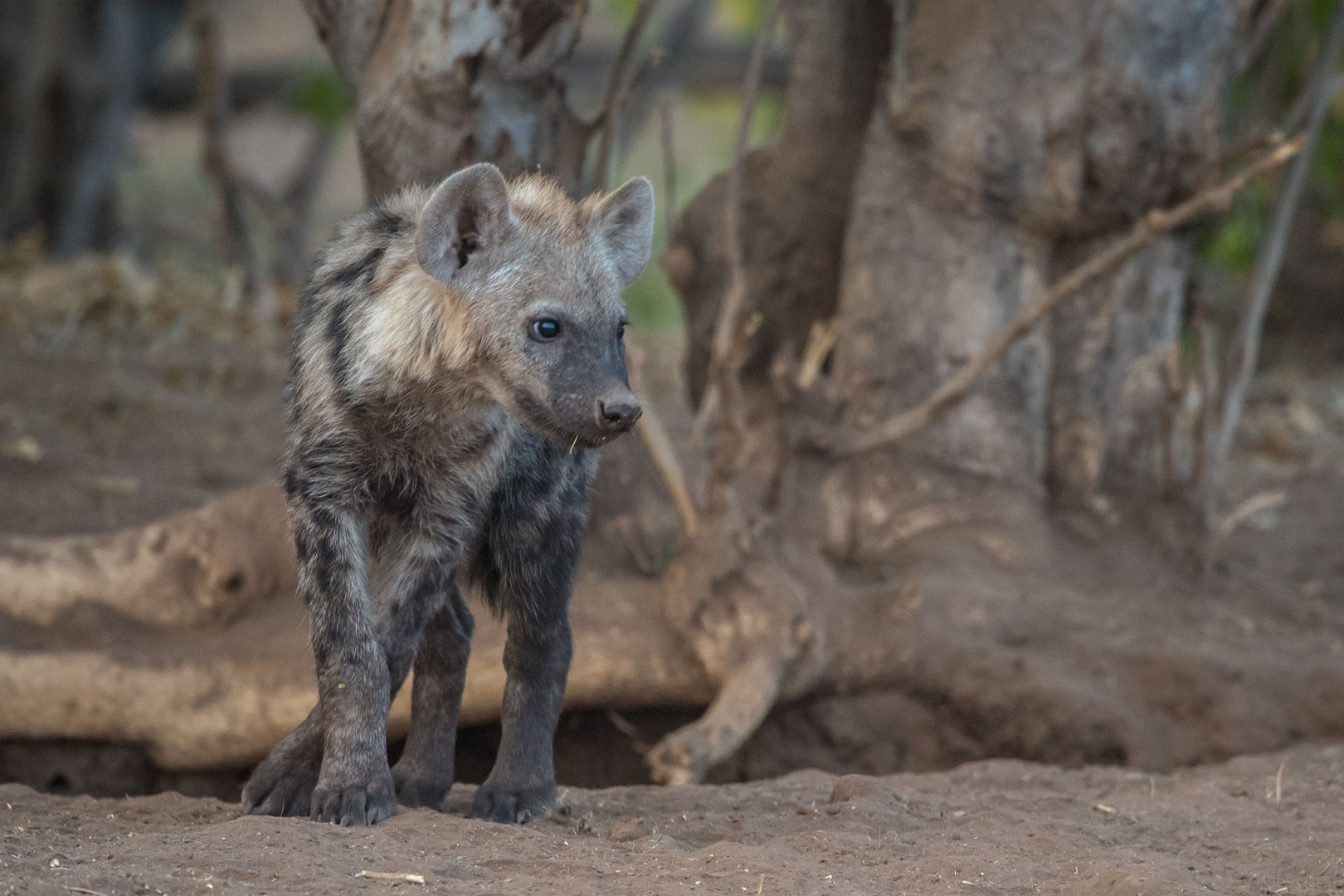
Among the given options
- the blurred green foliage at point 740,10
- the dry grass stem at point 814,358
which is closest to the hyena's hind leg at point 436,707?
the dry grass stem at point 814,358

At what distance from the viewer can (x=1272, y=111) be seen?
6.32 metres

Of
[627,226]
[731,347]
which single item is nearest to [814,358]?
[731,347]

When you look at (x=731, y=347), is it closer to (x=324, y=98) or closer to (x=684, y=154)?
(x=324, y=98)

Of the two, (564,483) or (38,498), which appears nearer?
(564,483)

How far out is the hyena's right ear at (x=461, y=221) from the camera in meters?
2.89

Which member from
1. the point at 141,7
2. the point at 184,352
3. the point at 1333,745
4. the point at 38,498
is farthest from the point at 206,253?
the point at 1333,745

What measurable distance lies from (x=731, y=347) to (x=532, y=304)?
5.20ft

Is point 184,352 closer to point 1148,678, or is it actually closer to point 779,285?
point 779,285

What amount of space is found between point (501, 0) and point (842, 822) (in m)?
2.20

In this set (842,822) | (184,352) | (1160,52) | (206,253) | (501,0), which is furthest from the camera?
(206,253)

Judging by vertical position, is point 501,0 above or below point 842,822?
above

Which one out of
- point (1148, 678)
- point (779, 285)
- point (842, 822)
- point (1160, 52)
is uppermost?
point (1160, 52)

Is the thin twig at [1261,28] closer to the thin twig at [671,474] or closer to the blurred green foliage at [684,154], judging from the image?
the thin twig at [671,474]

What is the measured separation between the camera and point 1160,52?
4.62 metres
